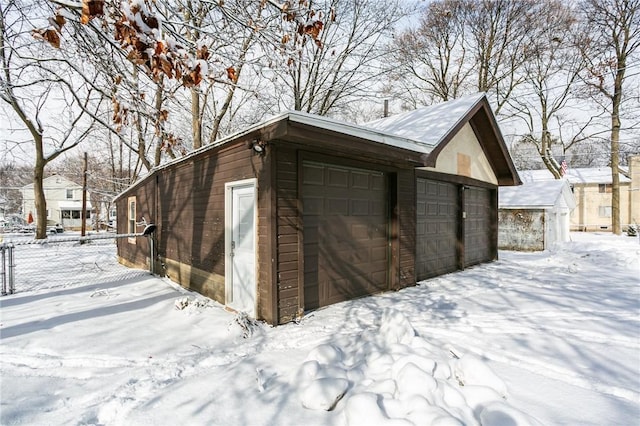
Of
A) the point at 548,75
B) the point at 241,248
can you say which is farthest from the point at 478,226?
the point at 548,75

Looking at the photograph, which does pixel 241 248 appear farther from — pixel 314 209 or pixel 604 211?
pixel 604 211

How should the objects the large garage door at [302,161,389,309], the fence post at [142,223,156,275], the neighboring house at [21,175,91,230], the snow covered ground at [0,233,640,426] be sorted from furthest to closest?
the neighboring house at [21,175,91,230] < the fence post at [142,223,156,275] < the large garage door at [302,161,389,309] < the snow covered ground at [0,233,640,426]

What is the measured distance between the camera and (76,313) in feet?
15.9

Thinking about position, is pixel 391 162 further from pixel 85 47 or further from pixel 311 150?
pixel 85 47

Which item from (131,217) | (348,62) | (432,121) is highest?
(348,62)

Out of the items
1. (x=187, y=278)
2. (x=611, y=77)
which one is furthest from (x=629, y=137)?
(x=187, y=278)

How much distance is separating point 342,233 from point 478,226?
6472 millimetres

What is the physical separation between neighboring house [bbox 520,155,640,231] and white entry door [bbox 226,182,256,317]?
26.5 m

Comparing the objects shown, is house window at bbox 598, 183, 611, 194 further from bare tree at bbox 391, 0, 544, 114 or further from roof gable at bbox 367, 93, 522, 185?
roof gable at bbox 367, 93, 522, 185

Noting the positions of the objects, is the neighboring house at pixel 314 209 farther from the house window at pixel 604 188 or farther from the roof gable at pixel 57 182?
the roof gable at pixel 57 182

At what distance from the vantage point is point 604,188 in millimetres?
25969

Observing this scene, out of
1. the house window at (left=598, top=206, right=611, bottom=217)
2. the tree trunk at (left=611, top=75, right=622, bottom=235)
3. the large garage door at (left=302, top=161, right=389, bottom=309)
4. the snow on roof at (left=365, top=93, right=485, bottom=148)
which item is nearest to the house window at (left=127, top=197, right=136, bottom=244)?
the large garage door at (left=302, top=161, right=389, bottom=309)

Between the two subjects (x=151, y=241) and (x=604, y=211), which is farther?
(x=604, y=211)

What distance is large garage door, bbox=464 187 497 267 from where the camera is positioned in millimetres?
9227
